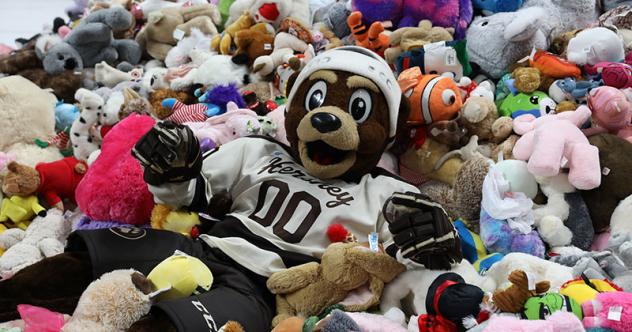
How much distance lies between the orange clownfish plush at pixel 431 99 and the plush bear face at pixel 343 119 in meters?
0.22

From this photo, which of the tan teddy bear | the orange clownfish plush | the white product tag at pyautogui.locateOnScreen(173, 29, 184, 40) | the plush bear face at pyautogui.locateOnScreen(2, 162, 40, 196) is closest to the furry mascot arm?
the orange clownfish plush

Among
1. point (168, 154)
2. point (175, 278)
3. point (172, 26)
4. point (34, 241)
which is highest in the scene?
point (168, 154)

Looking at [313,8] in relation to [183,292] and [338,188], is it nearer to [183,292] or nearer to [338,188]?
[338,188]

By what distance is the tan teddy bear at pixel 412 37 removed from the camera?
6.38 ft

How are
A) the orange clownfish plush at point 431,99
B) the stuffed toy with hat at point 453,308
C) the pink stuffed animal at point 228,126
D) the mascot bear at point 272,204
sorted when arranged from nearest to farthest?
the stuffed toy with hat at point 453,308 < the mascot bear at point 272,204 < the orange clownfish plush at point 431,99 < the pink stuffed animal at point 228,126

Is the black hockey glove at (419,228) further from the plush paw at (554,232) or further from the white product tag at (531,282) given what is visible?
the plush paw at (554,232)

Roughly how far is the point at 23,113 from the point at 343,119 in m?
1.17

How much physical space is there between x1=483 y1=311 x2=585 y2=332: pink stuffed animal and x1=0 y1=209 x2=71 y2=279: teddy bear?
107 cm

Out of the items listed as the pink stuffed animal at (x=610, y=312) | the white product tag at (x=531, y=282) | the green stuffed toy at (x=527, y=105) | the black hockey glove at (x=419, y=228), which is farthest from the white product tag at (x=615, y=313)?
the green stuffed toy at (x=527, y=105)

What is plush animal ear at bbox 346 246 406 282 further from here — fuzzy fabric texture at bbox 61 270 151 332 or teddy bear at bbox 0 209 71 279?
teddy bear at bbox 0 209 71 279

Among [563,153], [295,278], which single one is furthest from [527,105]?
[295,278]

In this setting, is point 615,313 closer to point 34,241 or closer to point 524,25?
point 524,25

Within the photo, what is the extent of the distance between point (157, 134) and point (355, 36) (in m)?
1.01

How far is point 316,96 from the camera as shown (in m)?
1.37
